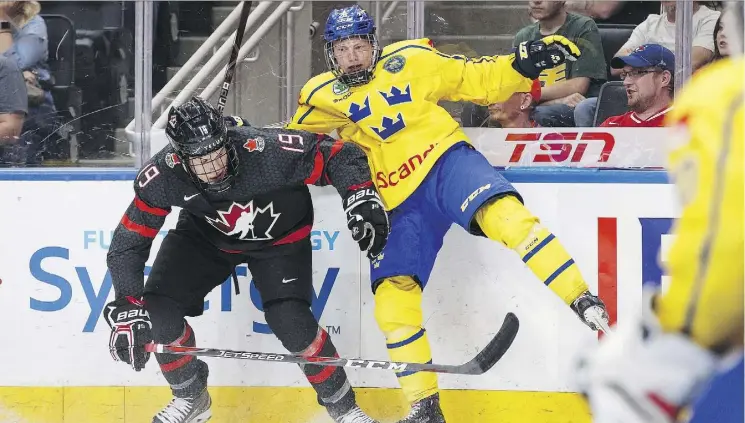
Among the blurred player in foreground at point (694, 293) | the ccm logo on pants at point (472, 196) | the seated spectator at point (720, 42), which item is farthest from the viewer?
the seated spectator at point (720, 42)

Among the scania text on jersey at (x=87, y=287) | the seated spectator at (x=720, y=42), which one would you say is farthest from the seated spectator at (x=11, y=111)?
the seated spectator at (x=720, y=42)

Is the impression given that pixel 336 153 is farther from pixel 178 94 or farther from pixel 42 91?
pixel 42 91

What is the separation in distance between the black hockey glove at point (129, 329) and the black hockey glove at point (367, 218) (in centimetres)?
63

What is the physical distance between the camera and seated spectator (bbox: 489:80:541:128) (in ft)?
11.0

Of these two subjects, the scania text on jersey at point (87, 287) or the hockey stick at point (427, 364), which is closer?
the hockey stick at point (427, 364)

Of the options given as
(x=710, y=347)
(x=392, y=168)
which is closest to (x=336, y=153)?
(x=392, y=168)

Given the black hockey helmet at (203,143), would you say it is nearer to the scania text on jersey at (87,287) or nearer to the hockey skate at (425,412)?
the scania text on jersey at (87,287)

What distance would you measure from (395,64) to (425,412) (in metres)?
0.98

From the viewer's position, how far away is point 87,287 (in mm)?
3486

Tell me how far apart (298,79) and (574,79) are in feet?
2.66

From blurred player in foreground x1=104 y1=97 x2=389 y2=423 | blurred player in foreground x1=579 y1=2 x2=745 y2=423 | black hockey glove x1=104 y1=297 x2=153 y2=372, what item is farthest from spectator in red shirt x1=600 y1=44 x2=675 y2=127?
blurred player in foreground x1=579 y1=2 x2=745 y2=423

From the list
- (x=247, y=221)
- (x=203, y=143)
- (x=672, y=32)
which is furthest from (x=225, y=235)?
(x=672, y=32)

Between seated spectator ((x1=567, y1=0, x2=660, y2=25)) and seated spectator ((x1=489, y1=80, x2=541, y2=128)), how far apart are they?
0.25 meters

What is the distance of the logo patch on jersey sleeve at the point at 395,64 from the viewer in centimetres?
322
